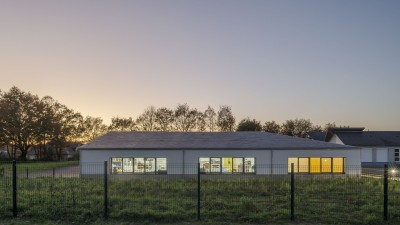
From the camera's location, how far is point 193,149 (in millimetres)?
31453

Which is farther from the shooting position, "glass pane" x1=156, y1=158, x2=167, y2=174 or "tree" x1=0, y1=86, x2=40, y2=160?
"tree" x1=0, y1=86, x2=40, y2=160

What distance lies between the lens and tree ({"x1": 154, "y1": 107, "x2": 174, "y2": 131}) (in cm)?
7544

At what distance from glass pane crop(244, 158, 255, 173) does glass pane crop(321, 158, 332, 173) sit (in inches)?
237

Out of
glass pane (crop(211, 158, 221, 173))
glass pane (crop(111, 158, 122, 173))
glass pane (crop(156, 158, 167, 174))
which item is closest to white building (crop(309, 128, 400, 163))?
glass pane (crop(211, 158, 221, 173))

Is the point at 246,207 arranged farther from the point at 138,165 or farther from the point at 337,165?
the point at 337,165

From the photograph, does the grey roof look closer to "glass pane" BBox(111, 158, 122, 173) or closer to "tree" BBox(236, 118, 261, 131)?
"glass pane" BBox(111, 158, 122, 173)

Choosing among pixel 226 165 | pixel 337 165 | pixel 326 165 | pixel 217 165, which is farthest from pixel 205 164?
pixel 337 165

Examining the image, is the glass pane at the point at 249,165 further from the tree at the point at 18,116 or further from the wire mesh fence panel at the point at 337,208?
the tree at the point at 18,116

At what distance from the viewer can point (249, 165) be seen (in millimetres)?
31703

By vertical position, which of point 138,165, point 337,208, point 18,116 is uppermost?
point 18,116

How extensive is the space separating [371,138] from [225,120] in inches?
1255

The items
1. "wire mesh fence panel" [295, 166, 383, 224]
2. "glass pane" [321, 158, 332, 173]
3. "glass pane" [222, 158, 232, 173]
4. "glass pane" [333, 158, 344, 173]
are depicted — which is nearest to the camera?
"wire mesh fence panel" [295, 166, 383, 224]

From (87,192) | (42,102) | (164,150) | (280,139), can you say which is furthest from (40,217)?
(42,102)

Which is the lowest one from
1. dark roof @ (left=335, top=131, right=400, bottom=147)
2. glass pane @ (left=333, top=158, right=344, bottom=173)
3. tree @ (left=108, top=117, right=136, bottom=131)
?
glass pane @ (left=333, top=158, right=344, bottom=173)
